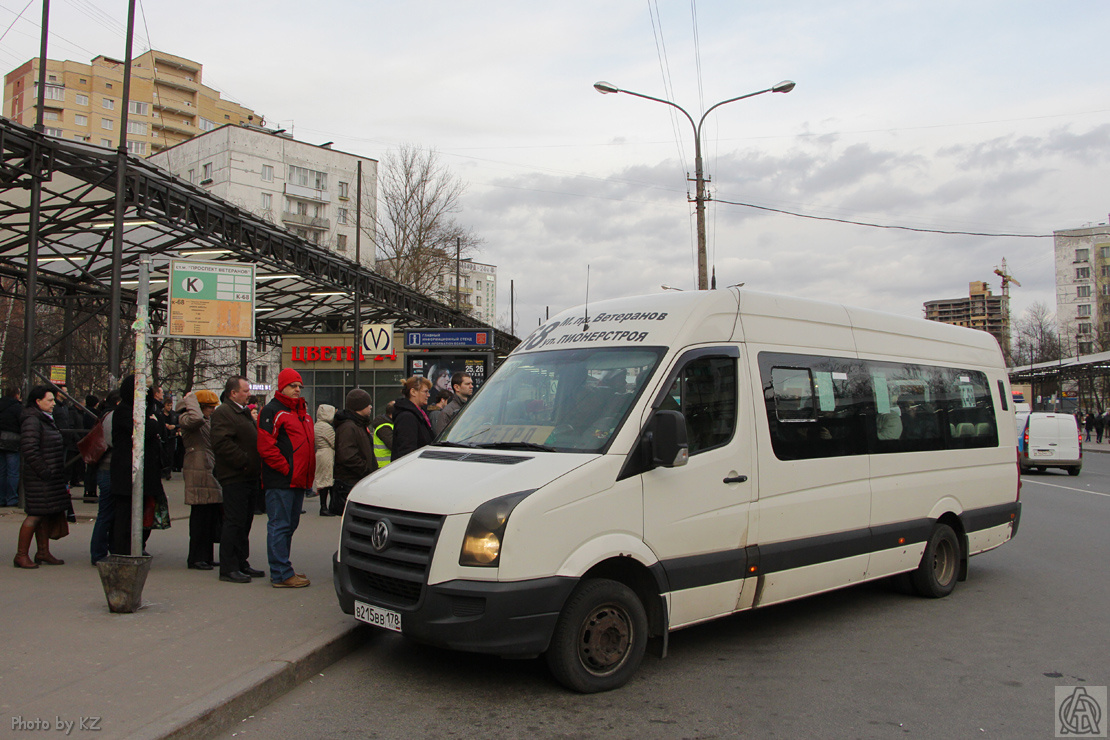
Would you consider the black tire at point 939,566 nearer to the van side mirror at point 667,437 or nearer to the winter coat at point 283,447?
the van side mirror at point 667,437

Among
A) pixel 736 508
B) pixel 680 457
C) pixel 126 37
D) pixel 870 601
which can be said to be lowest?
pixel 870 601

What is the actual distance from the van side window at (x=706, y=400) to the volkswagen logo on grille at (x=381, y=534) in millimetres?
1826

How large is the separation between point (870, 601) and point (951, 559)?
0.99 m

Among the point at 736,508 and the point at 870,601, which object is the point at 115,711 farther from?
the point at 870,601

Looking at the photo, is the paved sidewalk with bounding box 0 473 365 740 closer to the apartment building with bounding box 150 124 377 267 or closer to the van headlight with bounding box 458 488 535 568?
the van headlight with bounding box 458 488 535 568

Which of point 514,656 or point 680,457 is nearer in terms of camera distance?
point 514,656

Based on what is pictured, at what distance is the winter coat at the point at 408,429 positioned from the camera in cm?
799

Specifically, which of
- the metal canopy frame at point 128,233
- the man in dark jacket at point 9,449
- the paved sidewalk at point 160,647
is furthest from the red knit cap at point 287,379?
the metal canopy frame at point 128,233

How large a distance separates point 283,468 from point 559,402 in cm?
287

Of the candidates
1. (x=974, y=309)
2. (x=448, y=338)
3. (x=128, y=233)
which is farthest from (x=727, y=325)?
(x=974, y=309)

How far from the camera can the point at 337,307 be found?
2991 cm

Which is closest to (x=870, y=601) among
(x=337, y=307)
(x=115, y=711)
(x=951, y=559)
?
(x=951, y=559)

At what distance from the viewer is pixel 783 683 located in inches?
199

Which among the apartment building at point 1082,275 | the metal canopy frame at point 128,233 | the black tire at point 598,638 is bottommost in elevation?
the black tire at point 598,638
